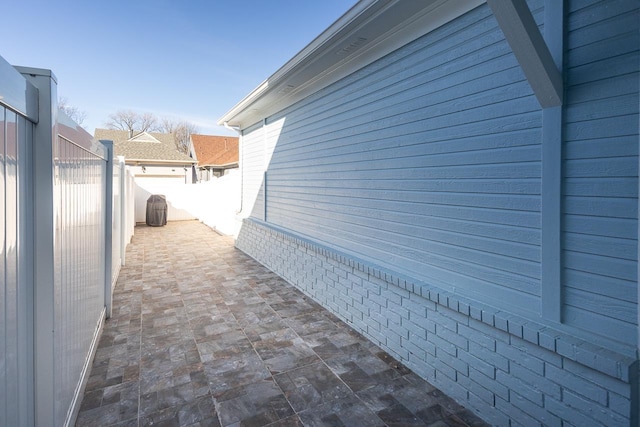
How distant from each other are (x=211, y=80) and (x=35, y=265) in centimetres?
1731

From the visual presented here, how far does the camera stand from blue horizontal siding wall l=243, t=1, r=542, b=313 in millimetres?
2105

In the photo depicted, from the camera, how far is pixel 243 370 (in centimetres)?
284

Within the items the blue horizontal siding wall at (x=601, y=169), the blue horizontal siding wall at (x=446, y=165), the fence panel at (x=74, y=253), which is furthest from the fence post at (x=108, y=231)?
the blue horizontal siding wall at (x=601, y=169)

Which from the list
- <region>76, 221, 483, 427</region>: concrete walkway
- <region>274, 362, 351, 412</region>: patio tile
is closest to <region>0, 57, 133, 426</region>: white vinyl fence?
<region>76, 221, 483, 427</region>: concrete walkway

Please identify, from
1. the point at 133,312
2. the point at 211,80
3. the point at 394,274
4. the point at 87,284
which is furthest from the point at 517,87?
the point at 211,80

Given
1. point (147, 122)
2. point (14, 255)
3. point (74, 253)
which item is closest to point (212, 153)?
point (147, 122)

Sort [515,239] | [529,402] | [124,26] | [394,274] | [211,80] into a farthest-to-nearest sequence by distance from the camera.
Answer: [211,80] < [124,26] < [394,274] < [515,239] < [529,402]

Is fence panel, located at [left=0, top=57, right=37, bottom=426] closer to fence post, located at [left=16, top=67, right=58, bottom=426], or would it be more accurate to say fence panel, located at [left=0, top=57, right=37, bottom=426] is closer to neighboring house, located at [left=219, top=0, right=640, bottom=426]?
fence post, located at [left=16, top=67, right=58, bottom=426]

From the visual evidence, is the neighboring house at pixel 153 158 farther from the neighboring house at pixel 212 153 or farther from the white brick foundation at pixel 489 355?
the white brick foundation at pixel 489 355

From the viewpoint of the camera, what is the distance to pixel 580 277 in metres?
1.79

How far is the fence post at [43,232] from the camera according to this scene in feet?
4.68

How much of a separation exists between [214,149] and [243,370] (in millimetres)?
22219

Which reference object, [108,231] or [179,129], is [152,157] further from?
[179,129]

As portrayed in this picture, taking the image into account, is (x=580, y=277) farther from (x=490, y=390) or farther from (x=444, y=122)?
(x=444, y=122)
